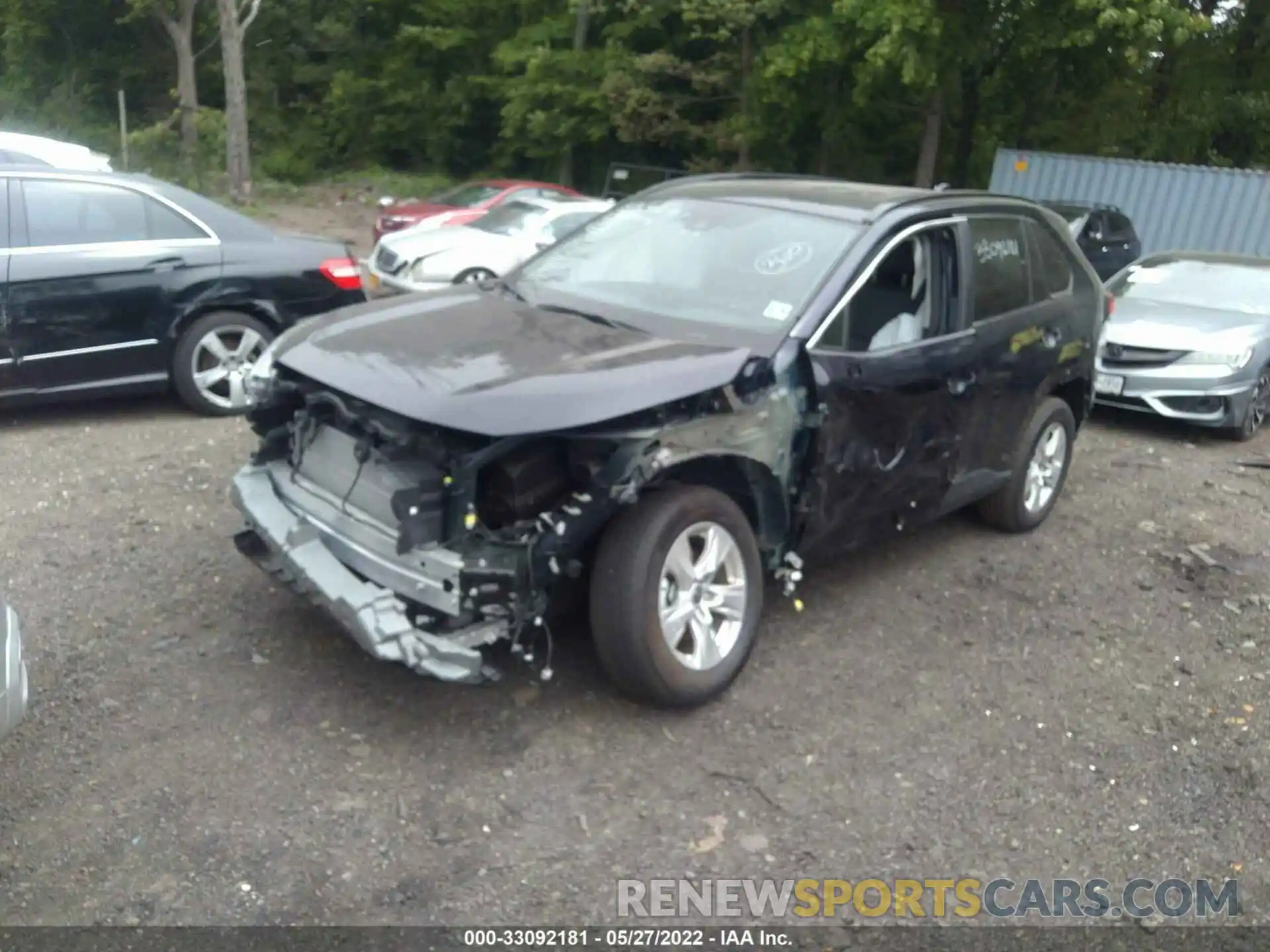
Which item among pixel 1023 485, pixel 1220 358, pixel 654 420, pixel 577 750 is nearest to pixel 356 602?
pixel 577 750

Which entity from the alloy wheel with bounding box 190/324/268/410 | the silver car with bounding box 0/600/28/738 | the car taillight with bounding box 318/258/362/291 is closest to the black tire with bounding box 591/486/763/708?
the silver car with bounding box 0/600/28/738

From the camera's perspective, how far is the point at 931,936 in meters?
3.31

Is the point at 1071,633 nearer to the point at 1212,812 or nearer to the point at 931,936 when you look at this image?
the point at 1212,812

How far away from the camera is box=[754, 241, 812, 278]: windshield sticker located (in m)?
4.77

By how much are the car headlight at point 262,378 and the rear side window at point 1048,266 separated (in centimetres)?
363

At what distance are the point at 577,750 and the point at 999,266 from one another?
10.2 feet

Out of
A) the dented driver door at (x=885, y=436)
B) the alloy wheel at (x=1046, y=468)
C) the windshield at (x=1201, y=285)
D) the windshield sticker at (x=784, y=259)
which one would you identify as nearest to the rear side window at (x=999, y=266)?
the dented driver door at (x=885, y=436)

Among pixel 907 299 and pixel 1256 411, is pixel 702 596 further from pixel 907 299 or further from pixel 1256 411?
pixel 1256 411

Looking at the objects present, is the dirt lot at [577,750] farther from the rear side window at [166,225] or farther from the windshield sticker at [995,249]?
the rear side window at [166,225]

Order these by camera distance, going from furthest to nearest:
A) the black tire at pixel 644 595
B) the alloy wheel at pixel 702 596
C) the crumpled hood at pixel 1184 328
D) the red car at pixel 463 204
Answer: the red car at pixel 463 204
the crumpled hood at pixel 1184 328
the alloy wheel at pixel 702 596
the black tire at pixel 644 595

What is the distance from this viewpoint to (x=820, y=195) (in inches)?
206

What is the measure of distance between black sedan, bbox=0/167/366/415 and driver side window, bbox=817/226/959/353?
3.50 m

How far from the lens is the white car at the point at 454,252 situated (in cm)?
1131

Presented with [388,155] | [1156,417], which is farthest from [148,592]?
[388,155]
